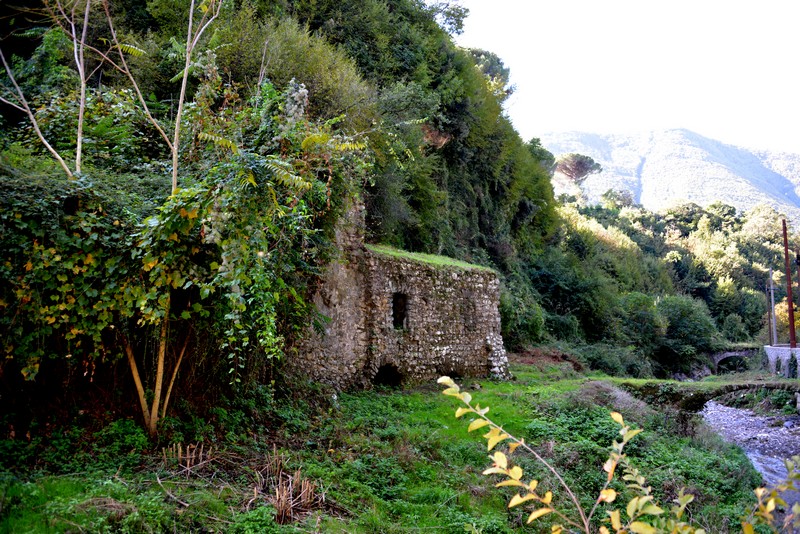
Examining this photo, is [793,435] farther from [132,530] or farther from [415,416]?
[132,530]

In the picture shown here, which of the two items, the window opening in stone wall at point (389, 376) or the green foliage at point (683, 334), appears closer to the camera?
the window opening in stone wall at point (389, 376)

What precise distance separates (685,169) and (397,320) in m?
146

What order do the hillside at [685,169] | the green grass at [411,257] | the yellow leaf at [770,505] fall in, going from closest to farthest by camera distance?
the yellow leaf at [770,505] → the green grass at [411,257] → the hillside at [685,169]

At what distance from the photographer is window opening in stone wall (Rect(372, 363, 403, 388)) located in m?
12.7

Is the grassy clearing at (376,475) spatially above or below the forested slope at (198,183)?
below

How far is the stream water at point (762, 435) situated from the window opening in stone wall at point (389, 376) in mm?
8802

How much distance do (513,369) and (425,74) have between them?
36.8ft

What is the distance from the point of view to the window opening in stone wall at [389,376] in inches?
501

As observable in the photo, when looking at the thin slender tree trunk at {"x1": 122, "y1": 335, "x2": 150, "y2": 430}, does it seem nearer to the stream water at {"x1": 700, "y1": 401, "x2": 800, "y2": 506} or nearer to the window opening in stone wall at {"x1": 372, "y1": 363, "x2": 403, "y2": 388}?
the window opening in stone wall at {"x1": 372, "y1": 363, "x2": 403, "y2": 388}

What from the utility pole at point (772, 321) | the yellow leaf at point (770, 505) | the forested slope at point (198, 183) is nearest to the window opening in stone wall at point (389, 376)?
the forested slope at point (198, 183)

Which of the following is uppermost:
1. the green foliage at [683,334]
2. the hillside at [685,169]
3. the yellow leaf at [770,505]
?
the hillside at [685,169]

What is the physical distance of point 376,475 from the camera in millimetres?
7238

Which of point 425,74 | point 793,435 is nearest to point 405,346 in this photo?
point 425,74

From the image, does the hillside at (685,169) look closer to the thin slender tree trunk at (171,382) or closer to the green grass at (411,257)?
the green grass at (411,257)
